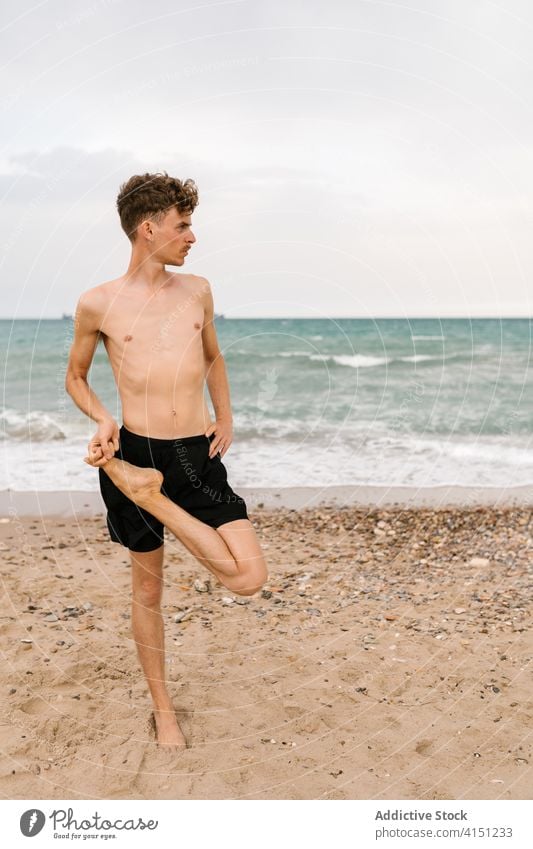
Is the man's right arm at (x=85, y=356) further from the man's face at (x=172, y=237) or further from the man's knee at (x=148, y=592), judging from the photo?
the man's knee at (x=148, y=592)

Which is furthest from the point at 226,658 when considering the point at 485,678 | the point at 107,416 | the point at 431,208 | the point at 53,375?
the point at 431,208

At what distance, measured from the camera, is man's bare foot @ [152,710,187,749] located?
4645 mm

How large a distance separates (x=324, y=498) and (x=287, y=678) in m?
6.09

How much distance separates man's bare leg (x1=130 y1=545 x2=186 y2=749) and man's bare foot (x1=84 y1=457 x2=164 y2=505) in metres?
0.44

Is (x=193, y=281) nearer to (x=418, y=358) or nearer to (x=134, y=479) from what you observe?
(x=134, y=479)

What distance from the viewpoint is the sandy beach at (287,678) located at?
4.36 m

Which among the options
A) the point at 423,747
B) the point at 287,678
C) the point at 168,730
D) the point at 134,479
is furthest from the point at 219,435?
the point at 423,747

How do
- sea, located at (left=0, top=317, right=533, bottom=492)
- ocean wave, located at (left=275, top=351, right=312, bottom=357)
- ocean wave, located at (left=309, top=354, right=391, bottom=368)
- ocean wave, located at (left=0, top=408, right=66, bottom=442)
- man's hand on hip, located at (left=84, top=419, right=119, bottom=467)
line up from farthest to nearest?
ocean wave, located at (left=309, top=354, right=391, bottom=368), ocean wave, located at (left=275, top=351, right=312, bottom=357), ocean wave, located at (left=0, top=408, right=66, bottom=442), sea, located at (left=0, top=317, right=533, bottom=492), man's hand on hip, located at (left=84, top=419, right=119, bottom=467)

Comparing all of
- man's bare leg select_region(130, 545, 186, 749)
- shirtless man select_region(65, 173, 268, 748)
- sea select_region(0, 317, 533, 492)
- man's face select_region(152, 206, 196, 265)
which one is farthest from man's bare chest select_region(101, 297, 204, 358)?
sea select_region(0, 317, 533, 492)

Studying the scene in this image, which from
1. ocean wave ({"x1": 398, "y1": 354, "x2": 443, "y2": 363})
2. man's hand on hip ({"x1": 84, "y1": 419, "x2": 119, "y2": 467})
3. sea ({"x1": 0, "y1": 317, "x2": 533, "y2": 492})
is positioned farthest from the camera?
ocean wave ({"x1": 398, "y1": 354, "x2": 443, "y2": 363})

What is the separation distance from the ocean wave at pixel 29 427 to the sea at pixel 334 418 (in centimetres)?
3

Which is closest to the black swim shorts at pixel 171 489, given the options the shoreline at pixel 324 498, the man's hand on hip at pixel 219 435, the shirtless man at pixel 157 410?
the shirtless man at pixel 157 410

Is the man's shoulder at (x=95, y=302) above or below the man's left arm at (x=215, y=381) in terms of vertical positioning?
above

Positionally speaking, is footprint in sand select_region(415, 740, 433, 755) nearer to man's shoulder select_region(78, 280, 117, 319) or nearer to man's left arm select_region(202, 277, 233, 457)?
man's left arm select_region(202, 277, 233, 457)
